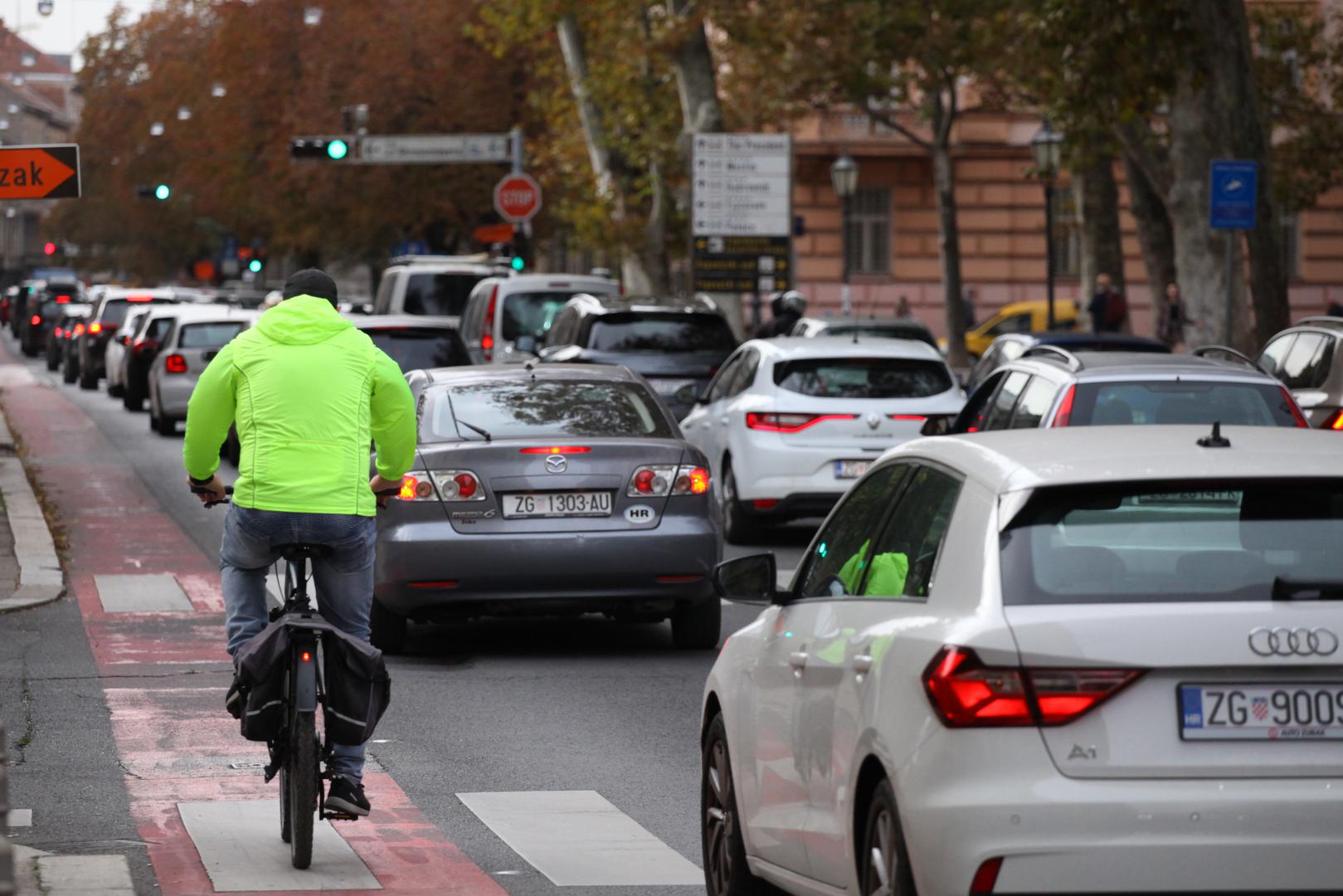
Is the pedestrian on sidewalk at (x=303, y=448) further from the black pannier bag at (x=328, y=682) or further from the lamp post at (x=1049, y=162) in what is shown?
the lamp post at (x=1049, y=162)

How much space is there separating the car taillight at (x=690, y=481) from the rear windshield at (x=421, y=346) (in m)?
9.89

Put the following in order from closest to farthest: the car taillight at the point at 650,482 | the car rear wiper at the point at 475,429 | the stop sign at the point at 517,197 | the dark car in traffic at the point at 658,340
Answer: the car taillight at the point at 650,482 < the car rear wiper at the point at 475,429 < the dark car in traffic at the point at 658,340 < the stop sign at the point at 517,197

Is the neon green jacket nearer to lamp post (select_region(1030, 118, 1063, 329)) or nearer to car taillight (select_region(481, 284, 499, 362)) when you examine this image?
car taillight (select_region(481, 284, 499, 362))

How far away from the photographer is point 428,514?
40.3 feet

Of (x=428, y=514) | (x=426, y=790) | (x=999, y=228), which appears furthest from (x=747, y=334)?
(x=426, y=790)

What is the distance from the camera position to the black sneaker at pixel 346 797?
759 cm

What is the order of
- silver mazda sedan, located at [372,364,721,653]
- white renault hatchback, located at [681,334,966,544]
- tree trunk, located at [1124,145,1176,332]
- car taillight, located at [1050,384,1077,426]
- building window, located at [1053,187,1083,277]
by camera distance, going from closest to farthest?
silver mazda sedan, located at [372,364,721,653] → car taillight, located at [1050,384,1077,426] → white renault hatchback, located at [681,334,966,544] → tree trunk, located at [1124,145,1176,332] → building window, located at [1053,187,1083,277]

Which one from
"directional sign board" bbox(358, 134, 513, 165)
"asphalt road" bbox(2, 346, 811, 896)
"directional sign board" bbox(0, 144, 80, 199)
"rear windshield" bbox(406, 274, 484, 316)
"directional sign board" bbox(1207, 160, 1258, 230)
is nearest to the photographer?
"asphalt road" bbox(2, 346, 811, 896)

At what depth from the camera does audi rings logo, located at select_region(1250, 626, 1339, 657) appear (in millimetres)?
4820

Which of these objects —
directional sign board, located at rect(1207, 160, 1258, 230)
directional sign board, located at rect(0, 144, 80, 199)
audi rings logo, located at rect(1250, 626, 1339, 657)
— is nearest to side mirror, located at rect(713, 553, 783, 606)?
audi rings logo, located at rect(1250, 626, 1339, 657)

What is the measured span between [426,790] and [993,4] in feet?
111

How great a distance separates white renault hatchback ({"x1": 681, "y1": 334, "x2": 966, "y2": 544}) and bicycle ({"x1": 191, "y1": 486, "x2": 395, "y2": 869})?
1049 cm

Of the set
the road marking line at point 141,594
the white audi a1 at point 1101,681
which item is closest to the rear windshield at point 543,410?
the road marking line at point 141,594

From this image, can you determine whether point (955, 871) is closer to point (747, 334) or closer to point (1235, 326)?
point (1235, 326)
